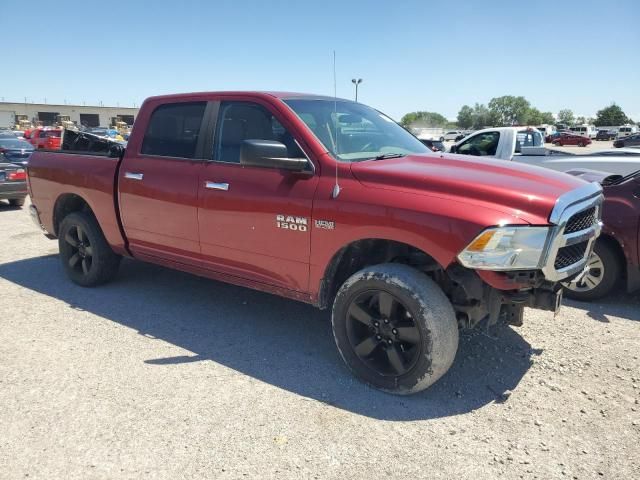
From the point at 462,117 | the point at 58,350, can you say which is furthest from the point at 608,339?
the point at 462,117

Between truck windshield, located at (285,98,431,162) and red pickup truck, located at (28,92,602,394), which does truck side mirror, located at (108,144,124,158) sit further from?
truck windshield, located at (285,98,431,162)

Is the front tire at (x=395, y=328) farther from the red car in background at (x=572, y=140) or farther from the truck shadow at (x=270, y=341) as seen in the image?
the red car in background at (x=572, y=140)

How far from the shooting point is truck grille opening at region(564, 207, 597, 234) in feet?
10.00

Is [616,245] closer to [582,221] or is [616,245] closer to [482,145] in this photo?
[582,221]

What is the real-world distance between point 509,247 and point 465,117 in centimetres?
14329

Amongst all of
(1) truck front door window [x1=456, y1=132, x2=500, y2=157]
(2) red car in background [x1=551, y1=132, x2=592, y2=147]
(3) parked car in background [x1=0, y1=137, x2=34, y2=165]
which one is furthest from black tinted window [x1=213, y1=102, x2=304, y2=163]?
(2) red car in background [x1=551, y1=132, x2=592, y2=147]

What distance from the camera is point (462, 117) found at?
137m

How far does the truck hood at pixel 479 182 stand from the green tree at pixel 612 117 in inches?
4465

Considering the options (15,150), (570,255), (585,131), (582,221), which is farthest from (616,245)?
(585,131)

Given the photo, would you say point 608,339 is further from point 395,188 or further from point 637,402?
point 395,188

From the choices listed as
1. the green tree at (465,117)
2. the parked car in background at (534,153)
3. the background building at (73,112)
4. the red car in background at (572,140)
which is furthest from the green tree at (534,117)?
the parked car in background at (534,153)

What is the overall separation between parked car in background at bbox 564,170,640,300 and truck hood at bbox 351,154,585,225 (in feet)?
5.18

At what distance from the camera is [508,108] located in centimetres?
13825

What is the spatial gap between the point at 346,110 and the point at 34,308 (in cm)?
352
